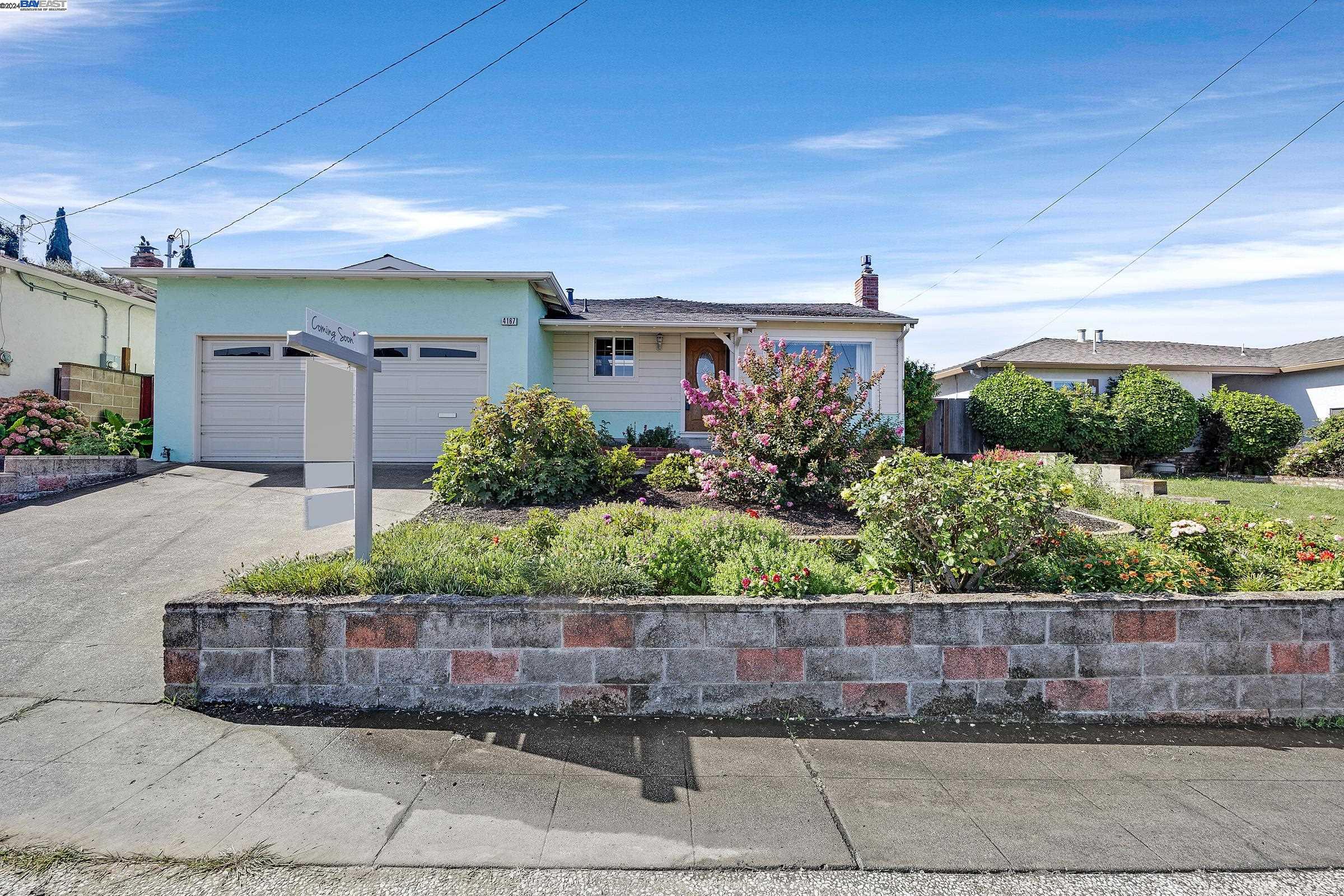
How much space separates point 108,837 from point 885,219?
1260 cm

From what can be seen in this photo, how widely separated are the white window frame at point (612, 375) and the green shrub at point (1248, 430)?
13.4 m

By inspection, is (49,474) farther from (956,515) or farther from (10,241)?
(10,241)

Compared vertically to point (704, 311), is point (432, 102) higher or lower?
higher

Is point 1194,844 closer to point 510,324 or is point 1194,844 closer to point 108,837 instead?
point 108,837

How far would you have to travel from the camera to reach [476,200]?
10969 millimetres

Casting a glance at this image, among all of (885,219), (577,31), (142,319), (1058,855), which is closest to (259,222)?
(142,319)

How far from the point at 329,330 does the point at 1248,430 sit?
1942 cm

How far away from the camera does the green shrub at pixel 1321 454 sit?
591 inches

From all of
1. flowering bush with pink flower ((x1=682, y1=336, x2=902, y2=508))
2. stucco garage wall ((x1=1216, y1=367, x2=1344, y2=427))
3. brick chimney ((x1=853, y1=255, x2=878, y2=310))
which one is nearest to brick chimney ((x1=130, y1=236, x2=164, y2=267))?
flowering bush with pink flower ((x1=682, y1=336, x2=902, y2=508))

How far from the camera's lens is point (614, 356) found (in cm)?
1438

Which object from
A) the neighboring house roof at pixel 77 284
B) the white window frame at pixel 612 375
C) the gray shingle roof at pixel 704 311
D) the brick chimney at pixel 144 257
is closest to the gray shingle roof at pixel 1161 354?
the gray shingle roof at pixel 704 311

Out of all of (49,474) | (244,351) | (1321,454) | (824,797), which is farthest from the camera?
(1321,454)

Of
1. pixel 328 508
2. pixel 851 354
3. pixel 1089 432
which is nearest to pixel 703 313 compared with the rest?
pixel 851 354

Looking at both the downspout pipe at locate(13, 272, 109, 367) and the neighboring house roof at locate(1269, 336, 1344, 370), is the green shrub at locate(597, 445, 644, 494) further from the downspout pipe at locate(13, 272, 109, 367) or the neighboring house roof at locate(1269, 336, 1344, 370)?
the neighboring house roof at locate(1269, 336, 1344, 370)
